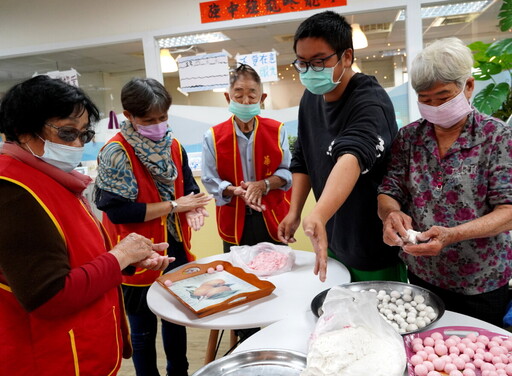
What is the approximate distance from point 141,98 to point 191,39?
6.46 feet

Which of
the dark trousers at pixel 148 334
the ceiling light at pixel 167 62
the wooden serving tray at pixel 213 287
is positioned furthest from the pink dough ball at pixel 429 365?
the ceiling light at pixel 167 62

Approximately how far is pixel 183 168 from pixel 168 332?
2.73ft

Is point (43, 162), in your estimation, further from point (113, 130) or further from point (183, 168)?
point (113, 130)

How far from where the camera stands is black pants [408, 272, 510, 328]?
3.86 feet

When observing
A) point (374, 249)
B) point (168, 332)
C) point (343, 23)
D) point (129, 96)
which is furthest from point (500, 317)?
point (129, 96)

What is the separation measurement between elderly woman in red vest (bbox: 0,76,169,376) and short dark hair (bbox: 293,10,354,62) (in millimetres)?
764

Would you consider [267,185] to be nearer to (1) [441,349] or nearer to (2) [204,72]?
(1) [441,349]

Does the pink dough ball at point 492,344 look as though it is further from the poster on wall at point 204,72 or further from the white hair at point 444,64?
the poster on wall at point 204,72

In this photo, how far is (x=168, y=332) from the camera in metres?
1.88

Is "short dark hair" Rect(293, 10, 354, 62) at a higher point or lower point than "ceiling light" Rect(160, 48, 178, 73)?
lower

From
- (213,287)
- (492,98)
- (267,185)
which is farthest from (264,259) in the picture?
(492,98)

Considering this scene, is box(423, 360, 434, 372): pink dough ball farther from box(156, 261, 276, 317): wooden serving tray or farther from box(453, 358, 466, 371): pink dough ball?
box(156, 261, 276, 317): wooden serving tray

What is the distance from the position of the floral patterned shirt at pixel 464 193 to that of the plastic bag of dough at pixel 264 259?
0.52 metres

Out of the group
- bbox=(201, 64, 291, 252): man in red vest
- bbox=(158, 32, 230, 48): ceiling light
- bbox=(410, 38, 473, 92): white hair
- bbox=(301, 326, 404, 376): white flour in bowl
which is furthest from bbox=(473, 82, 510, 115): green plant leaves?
bbox=(301, 326, 404, 376): white flour in bowl
